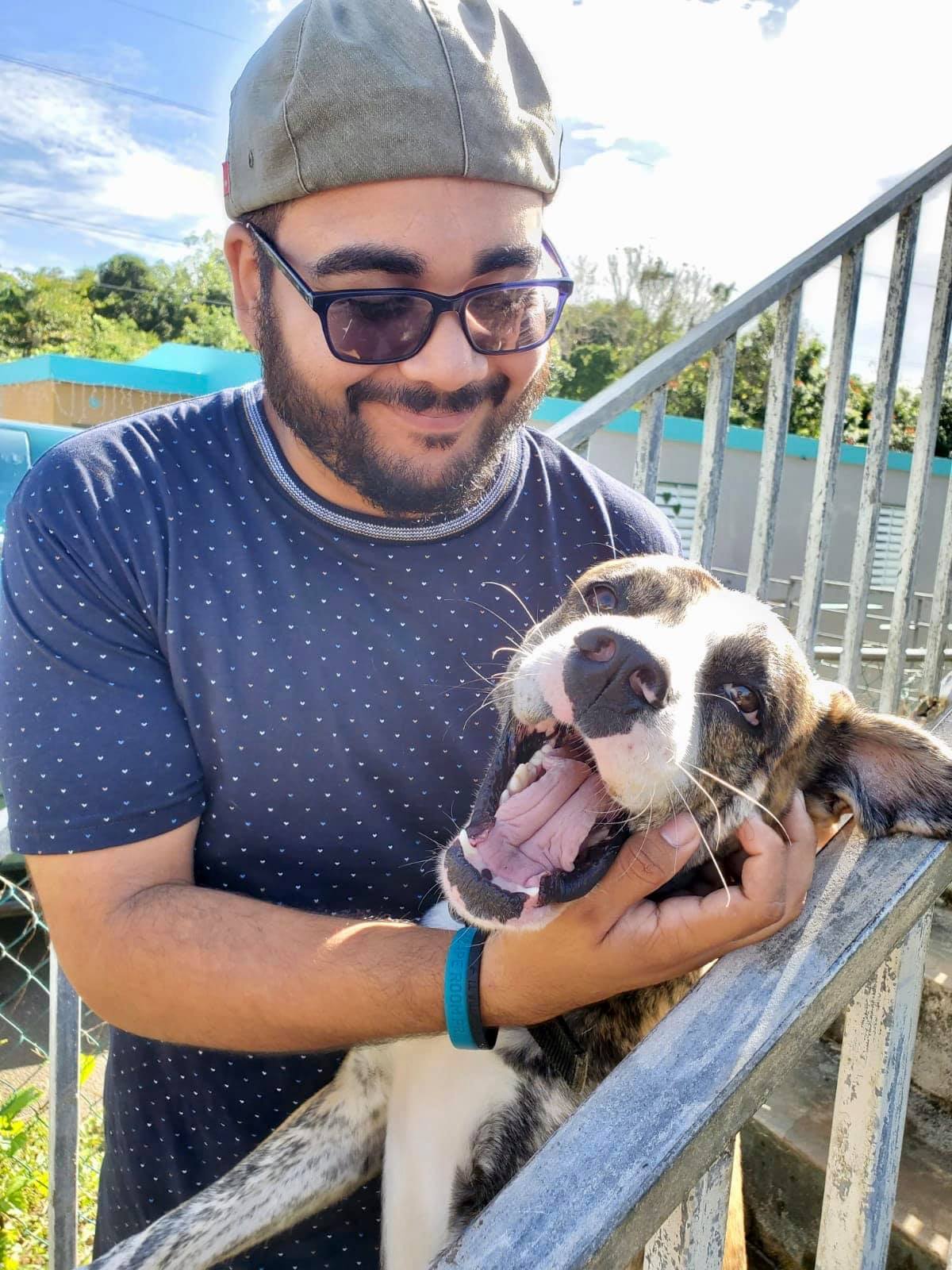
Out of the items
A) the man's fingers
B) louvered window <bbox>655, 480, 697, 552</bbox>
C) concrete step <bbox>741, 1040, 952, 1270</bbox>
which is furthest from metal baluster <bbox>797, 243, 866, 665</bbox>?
louvered window <bbox>655, 480, 697, 552</bbox>

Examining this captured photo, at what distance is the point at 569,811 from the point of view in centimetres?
200

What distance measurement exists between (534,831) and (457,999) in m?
0.39

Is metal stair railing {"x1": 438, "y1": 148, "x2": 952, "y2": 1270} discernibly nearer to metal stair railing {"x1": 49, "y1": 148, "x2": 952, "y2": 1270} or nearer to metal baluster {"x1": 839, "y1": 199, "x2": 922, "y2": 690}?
metal stair railing {"x1": 49, "y1": 148, "x2": 952, "y2": 1270}

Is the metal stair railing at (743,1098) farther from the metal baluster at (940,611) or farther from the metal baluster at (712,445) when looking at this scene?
the metal baluster at (940,611)

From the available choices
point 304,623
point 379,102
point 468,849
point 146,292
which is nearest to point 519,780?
point 468,849

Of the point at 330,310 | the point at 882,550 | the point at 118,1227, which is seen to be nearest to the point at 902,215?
the point at 330,310

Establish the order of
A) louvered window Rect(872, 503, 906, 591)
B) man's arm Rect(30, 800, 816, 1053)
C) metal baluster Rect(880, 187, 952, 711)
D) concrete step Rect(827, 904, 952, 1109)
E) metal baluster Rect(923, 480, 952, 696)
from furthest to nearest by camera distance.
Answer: louvered window Rect(872, 503, 906, 591) → metal baluster Rect(923, 480, 952, 696) → metal baluster Rect(880, 187, 952, 711) → concrete step Rect(827, 904, 952, 1109) → man's arm Rect(30, 800, 816, 1053)

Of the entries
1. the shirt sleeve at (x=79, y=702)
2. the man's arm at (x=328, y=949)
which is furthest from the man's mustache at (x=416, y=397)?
the man's arm at (x=328, y=949)

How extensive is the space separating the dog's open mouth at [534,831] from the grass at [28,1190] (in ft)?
7.70

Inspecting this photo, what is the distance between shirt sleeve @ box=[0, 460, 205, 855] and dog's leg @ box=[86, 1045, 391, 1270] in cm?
76

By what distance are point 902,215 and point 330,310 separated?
2.73 meters

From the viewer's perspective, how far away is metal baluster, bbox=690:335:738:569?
359 centimetres

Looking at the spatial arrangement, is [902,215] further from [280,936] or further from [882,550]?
[882,550]

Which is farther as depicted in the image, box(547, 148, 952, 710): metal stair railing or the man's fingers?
box(547, 148, 952, 710): metal stair railing
